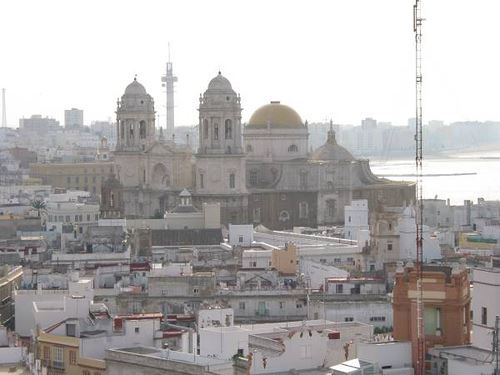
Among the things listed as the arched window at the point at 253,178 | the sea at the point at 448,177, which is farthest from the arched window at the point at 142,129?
the sea at the point at 448,177

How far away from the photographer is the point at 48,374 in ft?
86.3

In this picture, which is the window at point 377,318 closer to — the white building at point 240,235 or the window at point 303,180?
the white building at point 240,235

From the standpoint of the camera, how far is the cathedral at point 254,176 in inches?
2295

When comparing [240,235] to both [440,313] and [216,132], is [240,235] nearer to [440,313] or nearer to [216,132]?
[216,132]

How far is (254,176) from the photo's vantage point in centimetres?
6269

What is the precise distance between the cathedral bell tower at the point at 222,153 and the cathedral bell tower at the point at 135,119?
3680 mm

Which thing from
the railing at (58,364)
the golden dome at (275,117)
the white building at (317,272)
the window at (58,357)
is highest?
the golden dome at (275,117)

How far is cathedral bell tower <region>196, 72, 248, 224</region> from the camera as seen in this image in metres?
57.3

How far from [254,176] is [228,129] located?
17.4 feet

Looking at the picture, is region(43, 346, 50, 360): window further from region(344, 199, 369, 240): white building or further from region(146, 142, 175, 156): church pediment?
region(146, 142, 175, 156): church pediment

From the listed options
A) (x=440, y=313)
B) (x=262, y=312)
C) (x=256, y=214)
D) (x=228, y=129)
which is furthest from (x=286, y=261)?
(x=256, y=214)

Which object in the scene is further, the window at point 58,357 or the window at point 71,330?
the window at point 71,330

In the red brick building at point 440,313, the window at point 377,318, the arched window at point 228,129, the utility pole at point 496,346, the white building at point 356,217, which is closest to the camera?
the utility pole at point 496,346

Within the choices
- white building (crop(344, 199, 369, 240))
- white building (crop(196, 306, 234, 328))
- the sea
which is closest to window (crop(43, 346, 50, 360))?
white building (crop(196, 306, 234, 328))
